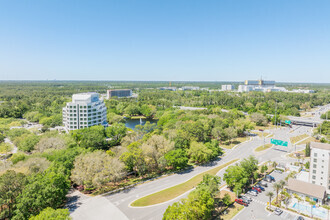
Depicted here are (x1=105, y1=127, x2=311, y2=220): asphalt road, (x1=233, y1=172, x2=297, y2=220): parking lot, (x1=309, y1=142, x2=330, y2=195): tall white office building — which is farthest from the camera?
(x1=309, y1=142, x2=330, y2=195): tall white office building

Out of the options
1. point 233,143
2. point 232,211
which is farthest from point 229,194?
point 233,143

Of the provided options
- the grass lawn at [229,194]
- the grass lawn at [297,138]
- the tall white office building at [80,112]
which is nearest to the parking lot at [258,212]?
the grass lawn at [229,194]

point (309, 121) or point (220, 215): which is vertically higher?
point (309, 121)

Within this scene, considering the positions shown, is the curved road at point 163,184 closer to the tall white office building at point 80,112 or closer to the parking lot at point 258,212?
the parking lot at point 258,212

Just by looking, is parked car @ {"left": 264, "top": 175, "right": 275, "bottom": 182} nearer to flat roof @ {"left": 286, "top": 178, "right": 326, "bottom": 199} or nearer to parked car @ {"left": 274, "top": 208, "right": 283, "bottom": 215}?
flat roof @ {"left": 286, "top": 178, "right": 326, "bottom": 199}

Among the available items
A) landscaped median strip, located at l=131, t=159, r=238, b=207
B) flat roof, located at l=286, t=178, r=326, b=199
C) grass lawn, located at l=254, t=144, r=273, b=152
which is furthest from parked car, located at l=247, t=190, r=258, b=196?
grass lawn, located at l=254, t=144, r=273, b=152

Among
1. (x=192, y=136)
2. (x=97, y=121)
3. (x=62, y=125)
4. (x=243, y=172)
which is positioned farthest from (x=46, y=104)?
(x=243, y=172)

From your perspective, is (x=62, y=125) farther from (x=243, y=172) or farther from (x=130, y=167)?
(x=243, y=172)
